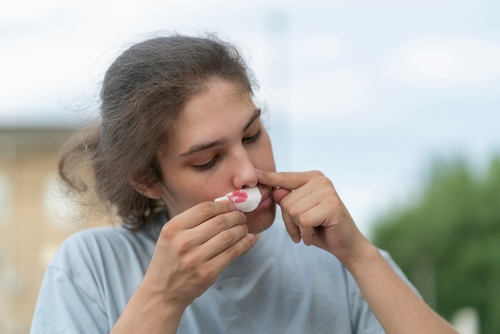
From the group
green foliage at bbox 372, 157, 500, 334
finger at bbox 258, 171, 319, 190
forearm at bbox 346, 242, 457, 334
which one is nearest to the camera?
forearm at bbox 346, 242, 457, 334

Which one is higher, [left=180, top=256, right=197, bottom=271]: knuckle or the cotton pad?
the cotton pad

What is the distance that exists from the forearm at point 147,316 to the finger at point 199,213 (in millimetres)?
217

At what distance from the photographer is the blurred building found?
14.1m

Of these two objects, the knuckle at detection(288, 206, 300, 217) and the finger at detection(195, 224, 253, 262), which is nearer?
the finger at detection(195, 224, 253, 262)

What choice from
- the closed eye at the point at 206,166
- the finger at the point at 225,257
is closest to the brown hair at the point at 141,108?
the closed eye at the point at 206,166

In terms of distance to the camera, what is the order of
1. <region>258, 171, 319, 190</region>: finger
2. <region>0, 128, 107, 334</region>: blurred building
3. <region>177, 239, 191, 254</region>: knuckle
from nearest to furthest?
1. <region>177, 239, 191, 254</region>: knuckle
2. <region>258, 171, 319, 190</region>: finger
3. <region>0, 128, 107, 334</region>: blurred building

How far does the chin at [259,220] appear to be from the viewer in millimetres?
1970

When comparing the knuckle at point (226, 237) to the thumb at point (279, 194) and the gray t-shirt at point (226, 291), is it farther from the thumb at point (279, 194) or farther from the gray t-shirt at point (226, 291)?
the gray t-shirt at point (226, 291)

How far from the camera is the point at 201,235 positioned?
1728 millimetres

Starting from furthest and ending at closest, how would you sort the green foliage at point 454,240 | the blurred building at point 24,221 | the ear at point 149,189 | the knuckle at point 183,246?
the green foliage at point 454,240
the blurred building at point 24,221
the ear at point 149,189
the knuckle at point 183,246

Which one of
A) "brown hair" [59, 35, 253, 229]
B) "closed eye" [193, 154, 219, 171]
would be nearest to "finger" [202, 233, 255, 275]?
"closed eye" [193, 154, 219, 171]

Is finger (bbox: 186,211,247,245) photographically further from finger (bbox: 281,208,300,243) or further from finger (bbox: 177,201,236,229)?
finger (bbox: 281,208,300,243)

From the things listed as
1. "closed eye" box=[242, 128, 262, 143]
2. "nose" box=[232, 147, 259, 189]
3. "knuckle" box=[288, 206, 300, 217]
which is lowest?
"knuckle" box=[288, 206, 300, 217]

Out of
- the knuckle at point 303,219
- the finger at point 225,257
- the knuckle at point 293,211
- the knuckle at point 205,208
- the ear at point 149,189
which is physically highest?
the knuckle at point 205,208
